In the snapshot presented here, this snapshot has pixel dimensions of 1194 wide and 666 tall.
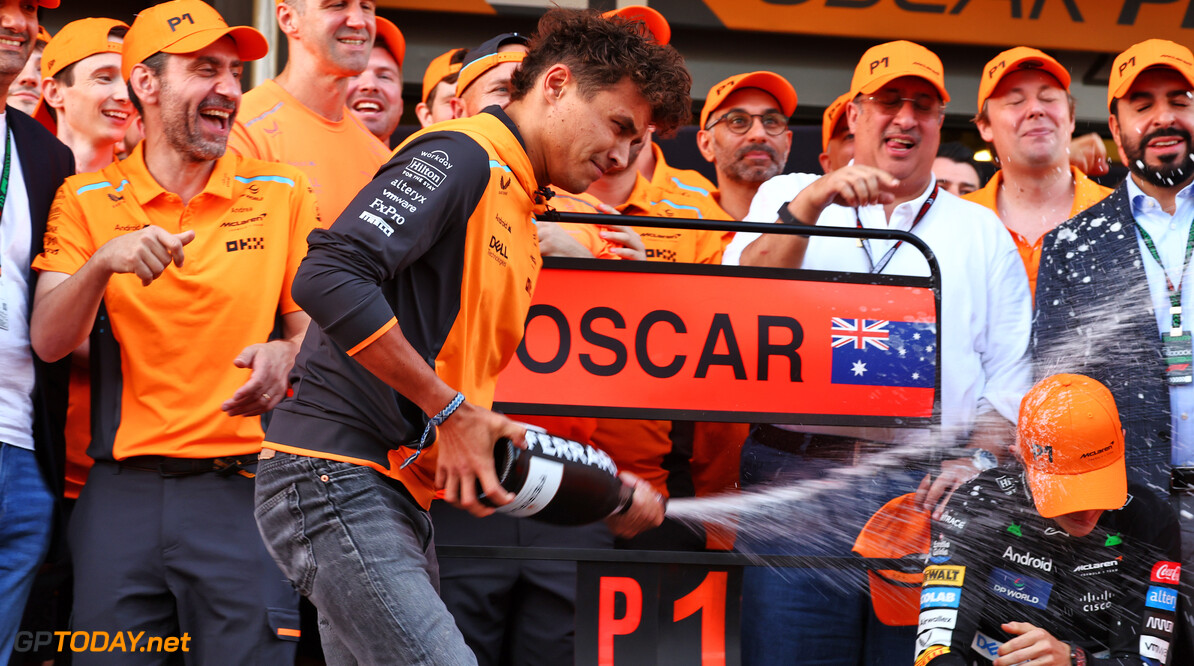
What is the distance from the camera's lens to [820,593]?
3408mm

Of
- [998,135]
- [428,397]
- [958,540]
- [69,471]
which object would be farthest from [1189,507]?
[69,471]

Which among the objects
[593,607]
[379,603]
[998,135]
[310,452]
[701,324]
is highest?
[998,135]

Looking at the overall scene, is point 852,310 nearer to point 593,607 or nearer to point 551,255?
point 551,255

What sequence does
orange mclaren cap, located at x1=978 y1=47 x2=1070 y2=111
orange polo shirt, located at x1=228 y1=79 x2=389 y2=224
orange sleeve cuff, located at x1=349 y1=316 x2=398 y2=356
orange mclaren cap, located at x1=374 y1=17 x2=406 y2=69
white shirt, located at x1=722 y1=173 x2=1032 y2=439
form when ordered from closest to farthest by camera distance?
1. orange sleeve cuff, located at x1=349 y1=316 x2=398 y2=356
2. white shirt, located at x1=722 y1=173 x2=1032 y2=439
3. orange polo shirt, located at x1=228 y1=79 x2=389 y2=224
4. orange mclaren cap, located at x1=978 y1=47 x2=1070 y2=111
5. orange mclaren cap, located at x1=374 y1=17 x2=406 y2=69

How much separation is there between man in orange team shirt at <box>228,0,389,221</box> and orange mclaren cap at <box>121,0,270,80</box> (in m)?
0.34

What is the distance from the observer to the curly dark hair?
2443mm

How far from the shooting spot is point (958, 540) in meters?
3.20

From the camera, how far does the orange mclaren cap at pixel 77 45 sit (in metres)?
4.34

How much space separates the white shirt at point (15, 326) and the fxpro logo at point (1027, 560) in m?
2.74

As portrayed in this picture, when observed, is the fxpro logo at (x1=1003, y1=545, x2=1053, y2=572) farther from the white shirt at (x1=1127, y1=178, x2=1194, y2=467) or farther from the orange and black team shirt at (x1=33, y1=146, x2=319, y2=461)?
the orange and black team shirt at (x1=33, y1=146, x2=319, y2=461)

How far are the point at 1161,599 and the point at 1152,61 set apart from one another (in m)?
1.81

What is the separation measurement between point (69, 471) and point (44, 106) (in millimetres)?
1682

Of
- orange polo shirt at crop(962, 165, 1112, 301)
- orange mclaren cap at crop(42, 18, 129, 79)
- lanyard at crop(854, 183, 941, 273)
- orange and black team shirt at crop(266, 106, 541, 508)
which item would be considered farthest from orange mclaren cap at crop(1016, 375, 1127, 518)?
orange mclaren cap at crop(42, 18, 129, 79)

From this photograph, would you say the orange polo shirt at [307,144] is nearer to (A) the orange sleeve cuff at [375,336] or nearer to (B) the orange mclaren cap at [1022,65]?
(A) the orange sleeve cuff at [375,336]
